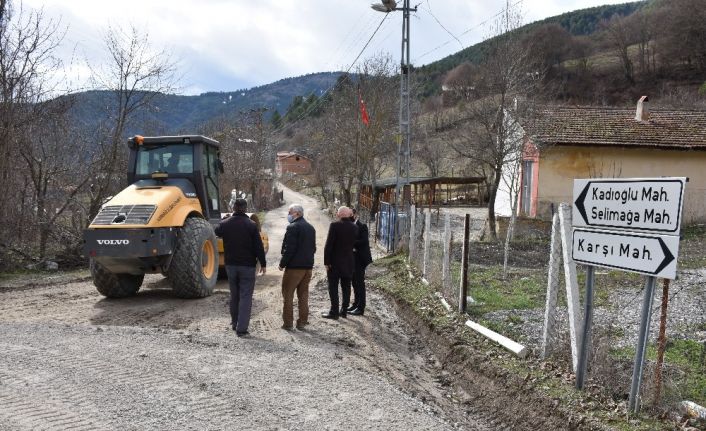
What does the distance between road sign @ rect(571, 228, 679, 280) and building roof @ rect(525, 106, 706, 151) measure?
16.5 metres

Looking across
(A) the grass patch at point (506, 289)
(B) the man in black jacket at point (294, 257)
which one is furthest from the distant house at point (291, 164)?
(B) the man in black jacket at point (294, 257)

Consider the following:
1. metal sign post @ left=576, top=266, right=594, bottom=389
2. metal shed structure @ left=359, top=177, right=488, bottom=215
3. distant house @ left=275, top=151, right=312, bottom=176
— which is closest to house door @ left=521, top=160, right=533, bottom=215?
metal shed structure @ left=359, top=177, right=488, bottom=215

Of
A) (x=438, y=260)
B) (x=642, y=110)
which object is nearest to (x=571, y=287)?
(x=438, y=260)

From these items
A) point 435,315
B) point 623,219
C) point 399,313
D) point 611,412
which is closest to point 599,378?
point 611,412

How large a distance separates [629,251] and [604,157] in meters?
20.2

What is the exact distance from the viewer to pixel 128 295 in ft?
34.6

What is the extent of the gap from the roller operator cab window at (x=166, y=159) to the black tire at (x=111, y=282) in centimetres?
200

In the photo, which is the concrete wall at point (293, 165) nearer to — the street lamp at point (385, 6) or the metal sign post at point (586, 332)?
the street lamp at point (385, 6)

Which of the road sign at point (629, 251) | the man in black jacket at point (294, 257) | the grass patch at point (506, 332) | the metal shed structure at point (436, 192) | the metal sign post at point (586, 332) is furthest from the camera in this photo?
the metal shed structure at point (436, 192)

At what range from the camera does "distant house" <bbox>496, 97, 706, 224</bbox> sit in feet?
75.0

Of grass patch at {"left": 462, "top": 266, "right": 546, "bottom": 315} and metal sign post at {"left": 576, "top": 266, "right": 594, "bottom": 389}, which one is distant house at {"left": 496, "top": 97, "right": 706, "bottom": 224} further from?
metal sign post at {"left": 576, "top": 266, "right": 594, "bottom": 389}

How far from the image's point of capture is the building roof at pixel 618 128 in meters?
22.8

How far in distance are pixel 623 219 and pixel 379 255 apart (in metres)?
14.3

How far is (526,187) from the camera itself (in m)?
24.6
